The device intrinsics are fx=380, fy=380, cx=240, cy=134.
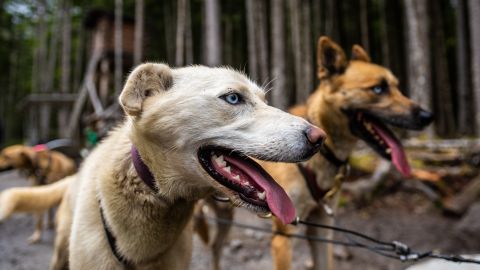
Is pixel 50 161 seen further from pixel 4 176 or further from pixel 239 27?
pixel 239 27

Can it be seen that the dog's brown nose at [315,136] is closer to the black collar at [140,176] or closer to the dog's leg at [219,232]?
the black collar at [140,176]

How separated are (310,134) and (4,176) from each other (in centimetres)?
1059

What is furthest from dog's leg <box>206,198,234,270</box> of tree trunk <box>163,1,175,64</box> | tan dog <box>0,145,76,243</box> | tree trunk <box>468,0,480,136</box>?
tree trunk <box>163,1,175,64</box>

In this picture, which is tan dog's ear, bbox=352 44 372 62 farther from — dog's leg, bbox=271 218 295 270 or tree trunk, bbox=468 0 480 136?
tree trunk, bbox=468 0 480 136

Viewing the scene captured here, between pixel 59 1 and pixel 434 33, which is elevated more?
pixel 59 1

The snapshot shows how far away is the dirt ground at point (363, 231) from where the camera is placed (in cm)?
480

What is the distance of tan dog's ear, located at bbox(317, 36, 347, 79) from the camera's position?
330 centimetres

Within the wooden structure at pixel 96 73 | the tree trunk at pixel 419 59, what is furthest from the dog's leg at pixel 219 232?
the wooden structure at pixel 96 73

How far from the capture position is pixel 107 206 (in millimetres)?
1900

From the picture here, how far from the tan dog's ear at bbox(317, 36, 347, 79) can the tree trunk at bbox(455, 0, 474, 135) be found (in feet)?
31.3

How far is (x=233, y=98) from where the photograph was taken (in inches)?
71.6

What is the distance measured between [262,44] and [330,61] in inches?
332

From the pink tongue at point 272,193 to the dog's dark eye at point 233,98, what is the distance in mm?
268

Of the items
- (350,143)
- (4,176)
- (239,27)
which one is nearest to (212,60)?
(350,143)
